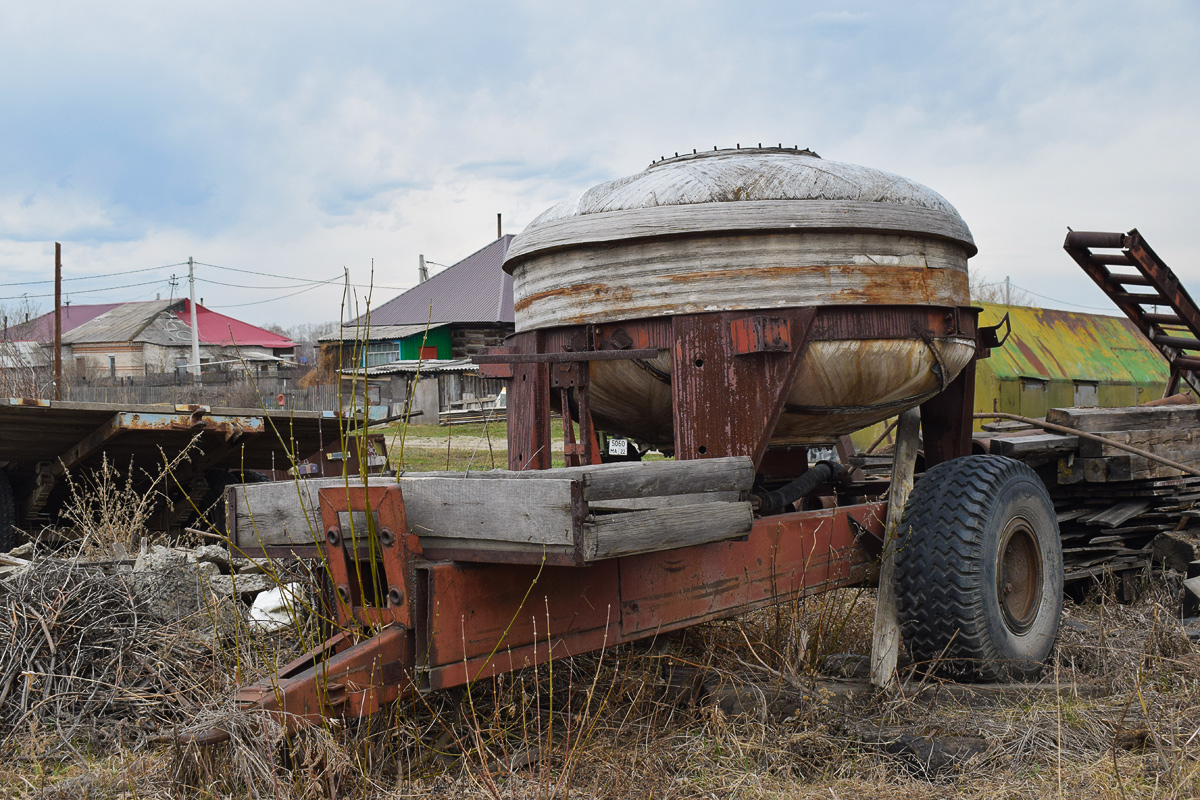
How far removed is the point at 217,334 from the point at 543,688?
56.4 m

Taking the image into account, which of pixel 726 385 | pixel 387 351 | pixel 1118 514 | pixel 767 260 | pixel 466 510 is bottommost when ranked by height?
pixel 1118 514

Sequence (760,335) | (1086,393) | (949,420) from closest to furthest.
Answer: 1. (760,335)
2. (949,420)
3. (1086,393)

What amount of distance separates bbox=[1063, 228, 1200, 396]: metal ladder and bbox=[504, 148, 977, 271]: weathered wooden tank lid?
387 centimetres

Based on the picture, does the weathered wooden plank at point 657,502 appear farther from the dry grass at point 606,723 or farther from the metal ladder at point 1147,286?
the metal ladder at point 1147,286

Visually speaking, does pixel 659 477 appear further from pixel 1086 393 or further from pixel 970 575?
pixel 1086 393

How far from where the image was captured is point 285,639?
4.05m

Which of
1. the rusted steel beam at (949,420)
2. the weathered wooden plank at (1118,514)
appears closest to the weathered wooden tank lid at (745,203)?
the rusted steel beam at (949,420)

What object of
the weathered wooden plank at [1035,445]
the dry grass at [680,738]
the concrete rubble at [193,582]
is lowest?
the dry grass at [680,738]

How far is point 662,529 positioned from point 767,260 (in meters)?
1.52

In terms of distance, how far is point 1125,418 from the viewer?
228 inches

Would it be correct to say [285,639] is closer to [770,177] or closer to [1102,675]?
[770,177]

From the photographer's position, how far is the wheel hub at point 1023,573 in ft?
13.7

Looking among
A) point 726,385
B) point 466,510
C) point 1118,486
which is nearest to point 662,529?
point 466,510

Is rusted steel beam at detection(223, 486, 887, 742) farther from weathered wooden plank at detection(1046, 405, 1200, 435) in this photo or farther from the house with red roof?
the house with red roof
